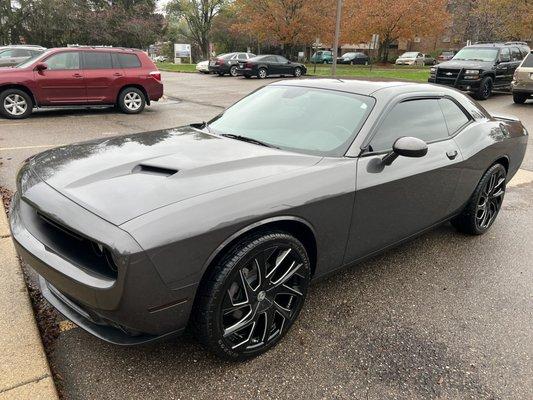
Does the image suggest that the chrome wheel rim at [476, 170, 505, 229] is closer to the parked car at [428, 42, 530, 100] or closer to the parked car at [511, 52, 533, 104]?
the parked car at [511, 52, 533, 104]

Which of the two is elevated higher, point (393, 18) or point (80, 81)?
point (393, 18)

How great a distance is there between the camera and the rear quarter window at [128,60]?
1086cm

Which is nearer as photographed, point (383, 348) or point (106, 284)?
point (106, 284)

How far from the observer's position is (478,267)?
371 cm

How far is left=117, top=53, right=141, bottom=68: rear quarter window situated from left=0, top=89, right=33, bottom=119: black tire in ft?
7.53

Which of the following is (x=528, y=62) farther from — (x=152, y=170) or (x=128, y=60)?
(x=152, y=170)

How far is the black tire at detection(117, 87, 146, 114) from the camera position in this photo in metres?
11.1

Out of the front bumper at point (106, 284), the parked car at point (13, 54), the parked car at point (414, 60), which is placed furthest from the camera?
the parked car at point (414, 60)

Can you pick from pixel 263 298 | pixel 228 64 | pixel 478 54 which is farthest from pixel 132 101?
pixel 228 64

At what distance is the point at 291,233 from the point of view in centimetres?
257

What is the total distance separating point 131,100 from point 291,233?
9.87 metres

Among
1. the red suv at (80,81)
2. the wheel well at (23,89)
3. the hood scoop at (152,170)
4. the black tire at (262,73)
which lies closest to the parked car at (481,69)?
the red suv at (80,81)

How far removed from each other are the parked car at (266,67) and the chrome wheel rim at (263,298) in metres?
22.8

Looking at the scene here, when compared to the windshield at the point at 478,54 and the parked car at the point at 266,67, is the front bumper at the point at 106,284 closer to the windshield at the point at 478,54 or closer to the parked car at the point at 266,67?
the windshield at the point at 478,54
